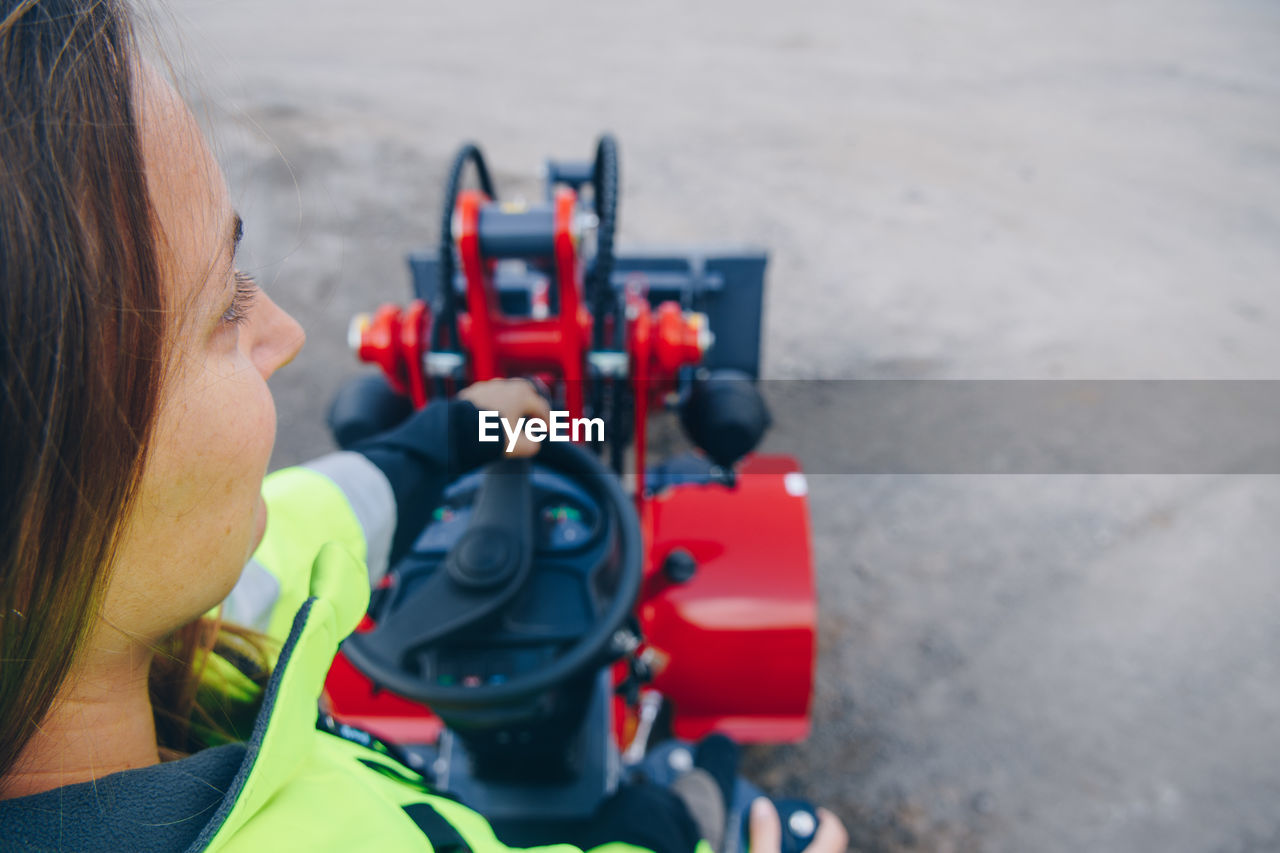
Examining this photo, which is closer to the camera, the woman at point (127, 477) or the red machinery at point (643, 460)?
the woman at point (127, 477)

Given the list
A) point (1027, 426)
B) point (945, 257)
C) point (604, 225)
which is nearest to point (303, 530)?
point (604, 225)

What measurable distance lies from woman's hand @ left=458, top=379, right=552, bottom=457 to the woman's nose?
0.41m

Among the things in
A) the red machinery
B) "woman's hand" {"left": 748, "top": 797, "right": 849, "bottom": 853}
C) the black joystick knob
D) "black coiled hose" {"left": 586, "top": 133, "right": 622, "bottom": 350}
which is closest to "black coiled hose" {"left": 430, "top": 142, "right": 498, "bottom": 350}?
the red machinery

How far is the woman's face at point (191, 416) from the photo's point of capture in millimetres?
410

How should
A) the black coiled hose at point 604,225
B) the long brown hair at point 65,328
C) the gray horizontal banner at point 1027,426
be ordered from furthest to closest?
the gray horizontal banner at point 1027,426
the black coiled hose at point 604,225
the long brown hair at point 65,328

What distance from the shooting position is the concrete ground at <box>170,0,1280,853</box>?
5.80 feet

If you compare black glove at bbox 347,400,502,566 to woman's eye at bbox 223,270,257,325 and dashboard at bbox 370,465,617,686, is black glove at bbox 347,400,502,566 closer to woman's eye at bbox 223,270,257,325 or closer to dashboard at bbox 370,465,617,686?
dashboard at bbox 370,465,617,686

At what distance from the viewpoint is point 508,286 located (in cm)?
223

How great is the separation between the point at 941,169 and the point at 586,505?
3.82m

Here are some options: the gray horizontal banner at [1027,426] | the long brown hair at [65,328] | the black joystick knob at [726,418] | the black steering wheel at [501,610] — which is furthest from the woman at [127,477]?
the gray horizontal banner at [1027,426]

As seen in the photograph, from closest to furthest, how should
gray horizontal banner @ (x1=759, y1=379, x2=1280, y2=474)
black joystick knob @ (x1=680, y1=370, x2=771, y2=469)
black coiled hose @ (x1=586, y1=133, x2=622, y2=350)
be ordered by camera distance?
black coiled hose @ (x1=586, y1=133, x2=622, y2=350)
black joystick knob @ (x1=680, y1=370, x2=771, y2=469)
gray horizontal banner @ (x1=759, y1=379, x2=1280, y2=474)

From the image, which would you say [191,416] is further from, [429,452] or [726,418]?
[726,418]

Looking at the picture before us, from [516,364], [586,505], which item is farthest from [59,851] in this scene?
[516,364]

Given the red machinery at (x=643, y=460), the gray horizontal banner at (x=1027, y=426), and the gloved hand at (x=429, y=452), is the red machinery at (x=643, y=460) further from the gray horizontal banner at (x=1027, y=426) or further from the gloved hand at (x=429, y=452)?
the gray horizontal banner at (x=1027, y=426)
